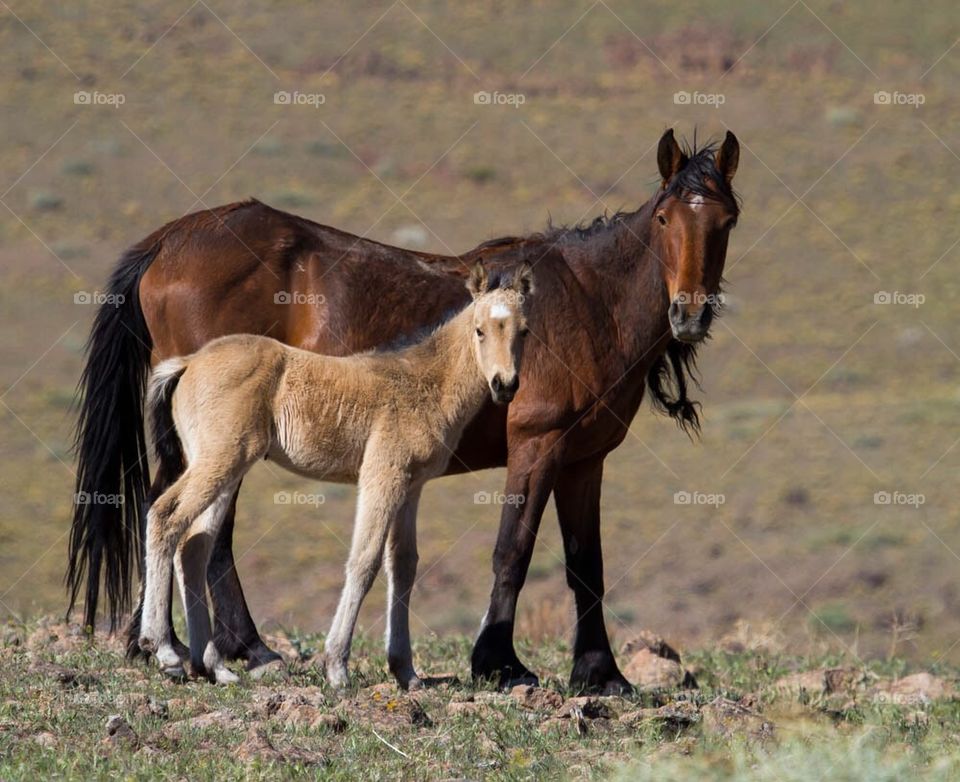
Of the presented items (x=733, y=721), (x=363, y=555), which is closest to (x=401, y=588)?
(x=363, y=555)

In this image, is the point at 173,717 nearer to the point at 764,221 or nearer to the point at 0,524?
the point at 0,524

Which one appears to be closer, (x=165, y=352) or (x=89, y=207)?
(x=165, y=352)

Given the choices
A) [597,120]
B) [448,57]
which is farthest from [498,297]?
[448,57]

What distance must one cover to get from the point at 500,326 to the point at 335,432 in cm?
107

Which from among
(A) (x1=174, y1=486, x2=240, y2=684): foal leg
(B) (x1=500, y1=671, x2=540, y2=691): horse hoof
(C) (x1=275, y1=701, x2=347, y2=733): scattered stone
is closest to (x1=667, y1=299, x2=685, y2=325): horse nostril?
(B) (x1=500, y1=671, x2=540, y2=691): horse hoof

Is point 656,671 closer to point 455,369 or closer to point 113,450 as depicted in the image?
point 455,369

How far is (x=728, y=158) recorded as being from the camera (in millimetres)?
9602

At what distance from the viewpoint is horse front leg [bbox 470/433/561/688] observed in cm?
923

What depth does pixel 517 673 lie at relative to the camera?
9.27 metres

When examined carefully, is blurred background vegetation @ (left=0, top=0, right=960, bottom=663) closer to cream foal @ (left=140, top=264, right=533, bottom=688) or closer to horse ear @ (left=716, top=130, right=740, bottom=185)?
horse ear @ (left=716, top=130, right=740, bottom=185)

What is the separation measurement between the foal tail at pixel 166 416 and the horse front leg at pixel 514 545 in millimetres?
1969

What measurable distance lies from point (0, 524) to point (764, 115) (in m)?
26.6

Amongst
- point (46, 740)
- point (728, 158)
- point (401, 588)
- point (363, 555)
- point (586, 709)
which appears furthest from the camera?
point (728, 158)

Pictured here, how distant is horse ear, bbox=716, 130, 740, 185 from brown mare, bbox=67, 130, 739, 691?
0.04 feet
